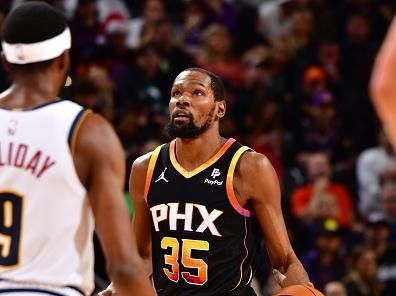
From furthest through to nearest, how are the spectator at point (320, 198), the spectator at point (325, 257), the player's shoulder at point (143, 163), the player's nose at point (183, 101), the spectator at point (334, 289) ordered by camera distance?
1. the spectator at point (320, 198)
2. the spectator at point (325, 257)
3. the spectator at point (334, 289)
4. the player's shoulder at point (143, 163)
5. the player's nose at point (183, 101)

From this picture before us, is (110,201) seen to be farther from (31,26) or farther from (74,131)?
(31,26)

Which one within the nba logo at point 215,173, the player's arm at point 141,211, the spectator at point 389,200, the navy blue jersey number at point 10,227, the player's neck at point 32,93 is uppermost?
the player's neck at point 32,93

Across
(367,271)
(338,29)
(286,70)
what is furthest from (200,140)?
(338,29)

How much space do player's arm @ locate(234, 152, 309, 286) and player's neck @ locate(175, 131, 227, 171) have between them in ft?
0.84

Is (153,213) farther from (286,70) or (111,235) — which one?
(286,70)

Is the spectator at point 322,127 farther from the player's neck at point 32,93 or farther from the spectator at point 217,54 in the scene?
the player's neck at point 32,93

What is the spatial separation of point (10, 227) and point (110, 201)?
1.20 feet

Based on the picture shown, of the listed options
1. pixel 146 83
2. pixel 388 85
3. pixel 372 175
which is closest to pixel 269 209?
pixel 388 85

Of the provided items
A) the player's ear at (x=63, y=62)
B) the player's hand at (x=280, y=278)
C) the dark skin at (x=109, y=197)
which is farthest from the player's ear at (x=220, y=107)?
the dark skin at (x=109, y=197)

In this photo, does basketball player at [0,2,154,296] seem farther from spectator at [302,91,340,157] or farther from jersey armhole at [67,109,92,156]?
spectator at [302,91,340,157]

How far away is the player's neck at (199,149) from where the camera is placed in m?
5.45

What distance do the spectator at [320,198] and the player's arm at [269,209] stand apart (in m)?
4.39

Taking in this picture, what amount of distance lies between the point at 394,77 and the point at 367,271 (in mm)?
7338

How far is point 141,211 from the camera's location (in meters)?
5.48
